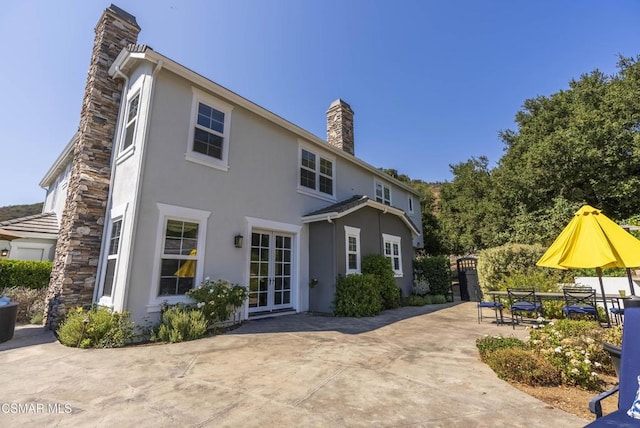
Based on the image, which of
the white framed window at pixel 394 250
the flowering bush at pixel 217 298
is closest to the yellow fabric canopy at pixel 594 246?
the flowering bush at pixel 217 298

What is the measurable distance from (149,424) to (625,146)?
81.2 ft

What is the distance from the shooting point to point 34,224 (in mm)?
11336

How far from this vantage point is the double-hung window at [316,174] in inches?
428

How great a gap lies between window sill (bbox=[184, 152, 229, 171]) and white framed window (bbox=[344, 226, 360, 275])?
448 centimetres

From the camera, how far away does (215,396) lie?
11.4ft

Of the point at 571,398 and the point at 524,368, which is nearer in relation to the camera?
the point at 571,398

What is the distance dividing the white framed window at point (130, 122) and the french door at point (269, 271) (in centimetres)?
401

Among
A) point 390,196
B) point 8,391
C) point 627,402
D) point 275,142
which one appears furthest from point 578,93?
point 8,391

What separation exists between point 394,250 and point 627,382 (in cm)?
1061

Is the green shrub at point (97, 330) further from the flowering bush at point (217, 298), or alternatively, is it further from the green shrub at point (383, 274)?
the green shrub at point (383, 274)

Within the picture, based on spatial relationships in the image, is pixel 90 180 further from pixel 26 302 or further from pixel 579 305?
pixel 579 305

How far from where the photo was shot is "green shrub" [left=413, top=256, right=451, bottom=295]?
1427 centimetres

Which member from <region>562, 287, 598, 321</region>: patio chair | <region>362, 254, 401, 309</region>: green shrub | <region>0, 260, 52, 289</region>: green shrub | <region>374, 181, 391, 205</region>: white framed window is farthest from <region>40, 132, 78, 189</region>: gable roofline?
<region>562, 287, 598, 321</region>: patio chair

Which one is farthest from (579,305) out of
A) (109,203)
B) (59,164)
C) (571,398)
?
(59,164)
